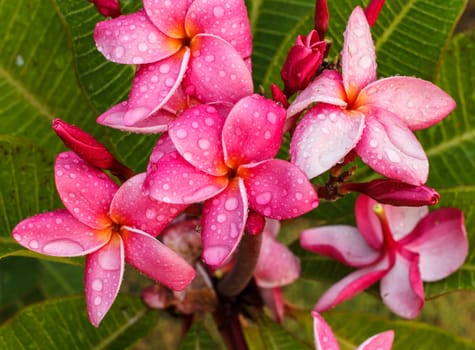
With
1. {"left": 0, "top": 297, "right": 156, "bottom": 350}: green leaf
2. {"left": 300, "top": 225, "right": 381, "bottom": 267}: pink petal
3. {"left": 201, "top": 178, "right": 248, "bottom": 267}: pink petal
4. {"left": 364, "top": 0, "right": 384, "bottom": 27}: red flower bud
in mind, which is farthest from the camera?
{"left": 300, "top": 225, "right": 381, "bottom": 267}: pink petal

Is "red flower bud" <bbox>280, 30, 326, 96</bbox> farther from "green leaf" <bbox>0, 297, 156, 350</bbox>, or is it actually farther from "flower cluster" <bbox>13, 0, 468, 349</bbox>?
"green leaf" <bbox>0, 297, 156, 350</bbox>

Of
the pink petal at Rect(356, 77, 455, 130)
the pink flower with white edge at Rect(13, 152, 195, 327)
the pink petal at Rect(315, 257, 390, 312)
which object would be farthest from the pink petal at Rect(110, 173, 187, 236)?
the pink petal at Rect(315, 257, 390, 312)

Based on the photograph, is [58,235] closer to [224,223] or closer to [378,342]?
[224,223]

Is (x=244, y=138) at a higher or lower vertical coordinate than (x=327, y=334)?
higher

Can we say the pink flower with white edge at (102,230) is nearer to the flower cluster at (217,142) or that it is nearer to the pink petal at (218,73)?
the flower cluster at (217,142)

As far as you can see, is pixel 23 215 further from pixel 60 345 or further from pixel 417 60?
pixel 417 60

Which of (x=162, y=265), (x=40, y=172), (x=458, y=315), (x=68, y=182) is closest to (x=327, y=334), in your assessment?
(x=162, y=265)
